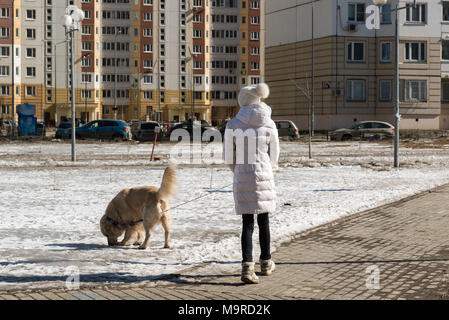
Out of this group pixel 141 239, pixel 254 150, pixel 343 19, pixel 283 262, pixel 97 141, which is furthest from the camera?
pixel 343 19

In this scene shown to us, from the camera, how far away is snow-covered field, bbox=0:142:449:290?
23.1 feet

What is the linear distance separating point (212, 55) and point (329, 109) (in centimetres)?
5747

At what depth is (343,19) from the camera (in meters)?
54.0

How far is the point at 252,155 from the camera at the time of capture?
258 inches

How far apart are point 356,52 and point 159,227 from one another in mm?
47264

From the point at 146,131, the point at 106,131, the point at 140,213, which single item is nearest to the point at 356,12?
the point at 146,131

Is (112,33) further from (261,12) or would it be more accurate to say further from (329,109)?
(329,109)

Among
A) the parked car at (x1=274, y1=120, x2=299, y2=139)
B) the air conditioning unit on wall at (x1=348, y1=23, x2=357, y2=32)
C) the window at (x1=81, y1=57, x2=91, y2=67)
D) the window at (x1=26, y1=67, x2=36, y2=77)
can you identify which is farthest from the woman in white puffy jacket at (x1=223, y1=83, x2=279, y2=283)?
the window at (x1=26, y1=67, x2=36, y2=77)

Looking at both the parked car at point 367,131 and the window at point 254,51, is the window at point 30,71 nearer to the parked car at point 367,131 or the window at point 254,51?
the window at point 254,51

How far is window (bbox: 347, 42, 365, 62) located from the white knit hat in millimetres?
49218

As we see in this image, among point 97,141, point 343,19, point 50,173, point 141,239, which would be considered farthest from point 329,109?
point 141,239

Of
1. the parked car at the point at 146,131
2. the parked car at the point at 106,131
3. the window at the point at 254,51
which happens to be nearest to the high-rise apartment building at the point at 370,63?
the parked car at the point at 146,131

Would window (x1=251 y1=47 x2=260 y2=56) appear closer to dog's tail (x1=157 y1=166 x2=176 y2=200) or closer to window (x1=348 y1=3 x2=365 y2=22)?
window (x1=348 y1=3 x2=365 y2=22)

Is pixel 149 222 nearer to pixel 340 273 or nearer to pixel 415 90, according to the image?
pixel 340 273
